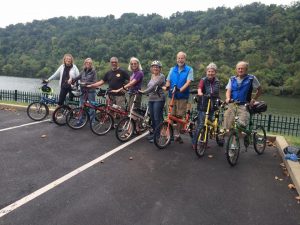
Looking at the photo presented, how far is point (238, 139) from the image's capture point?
18.9 ft

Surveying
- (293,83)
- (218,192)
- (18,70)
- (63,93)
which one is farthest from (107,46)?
(218,192)

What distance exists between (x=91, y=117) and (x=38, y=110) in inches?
82.4

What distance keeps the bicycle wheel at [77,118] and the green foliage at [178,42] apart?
4302cm

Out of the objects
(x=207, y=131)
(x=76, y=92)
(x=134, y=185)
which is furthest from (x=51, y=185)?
(x=76, y=92)

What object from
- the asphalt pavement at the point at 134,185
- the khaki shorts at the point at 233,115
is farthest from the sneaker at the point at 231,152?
the khaki shorts at the point at 233,115

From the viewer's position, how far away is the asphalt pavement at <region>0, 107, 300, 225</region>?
12.1 feet

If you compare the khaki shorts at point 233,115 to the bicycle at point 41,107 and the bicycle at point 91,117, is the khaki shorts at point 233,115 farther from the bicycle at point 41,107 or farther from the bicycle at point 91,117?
the bicycle at point 41,107

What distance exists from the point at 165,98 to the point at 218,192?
2988 millimetres

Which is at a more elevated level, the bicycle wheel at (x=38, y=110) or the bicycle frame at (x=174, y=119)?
the bicycle frame at (x=174, y=119)

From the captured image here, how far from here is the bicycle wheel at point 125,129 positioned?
6.94 metres

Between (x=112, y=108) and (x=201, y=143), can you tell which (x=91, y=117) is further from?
(x=201, y=143)

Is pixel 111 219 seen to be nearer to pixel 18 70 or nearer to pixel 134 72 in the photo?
pixel 134 72

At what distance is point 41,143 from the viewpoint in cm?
659

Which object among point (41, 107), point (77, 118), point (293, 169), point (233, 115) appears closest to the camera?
point (293, 169)
